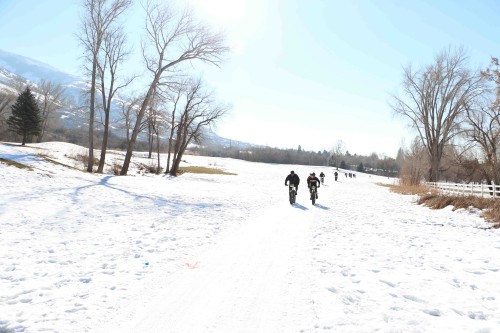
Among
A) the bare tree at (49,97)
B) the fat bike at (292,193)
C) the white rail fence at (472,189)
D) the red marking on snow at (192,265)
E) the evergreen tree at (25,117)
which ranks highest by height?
the bare tree at (49,97)

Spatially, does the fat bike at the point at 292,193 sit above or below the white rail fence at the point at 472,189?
below

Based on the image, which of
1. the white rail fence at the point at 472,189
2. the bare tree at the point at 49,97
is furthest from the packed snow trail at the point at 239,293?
the bare tree at the point at 49,97

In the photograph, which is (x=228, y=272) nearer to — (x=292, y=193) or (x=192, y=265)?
(x=192, y=265)

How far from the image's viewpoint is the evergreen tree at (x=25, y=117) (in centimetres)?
3725

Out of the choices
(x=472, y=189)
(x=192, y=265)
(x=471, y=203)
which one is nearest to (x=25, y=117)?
(x=192, y=265)

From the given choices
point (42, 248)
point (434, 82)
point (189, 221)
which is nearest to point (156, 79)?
point (189, 221)

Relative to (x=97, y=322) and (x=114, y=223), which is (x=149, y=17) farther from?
(x=97, y=322)

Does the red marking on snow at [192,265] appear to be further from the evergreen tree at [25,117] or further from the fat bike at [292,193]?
the evergreen tree at [25,117]

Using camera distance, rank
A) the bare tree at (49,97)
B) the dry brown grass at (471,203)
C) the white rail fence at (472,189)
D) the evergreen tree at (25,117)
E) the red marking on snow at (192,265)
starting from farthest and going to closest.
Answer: the bare tree at (49,97), the evergreen tree at (25,117), the white rail fence at (472,189), the dry brown grass at (471,203), the red marking on snow at (192,265)

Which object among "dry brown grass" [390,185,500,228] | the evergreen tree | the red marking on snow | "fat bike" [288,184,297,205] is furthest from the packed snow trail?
the evergreen tree

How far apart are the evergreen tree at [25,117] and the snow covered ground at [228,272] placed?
114 feet

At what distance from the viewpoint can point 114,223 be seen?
8516 millimetres

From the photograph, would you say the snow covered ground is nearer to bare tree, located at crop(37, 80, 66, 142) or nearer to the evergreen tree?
the evergreen tree

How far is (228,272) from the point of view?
517 centimetres
